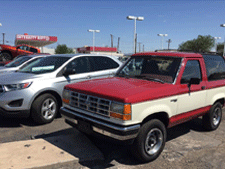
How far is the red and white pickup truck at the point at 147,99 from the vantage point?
3244 millimetres

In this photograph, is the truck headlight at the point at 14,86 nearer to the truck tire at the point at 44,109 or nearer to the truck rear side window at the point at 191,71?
the truck tire at the point at 44,109

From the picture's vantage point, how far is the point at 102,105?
3395 mm

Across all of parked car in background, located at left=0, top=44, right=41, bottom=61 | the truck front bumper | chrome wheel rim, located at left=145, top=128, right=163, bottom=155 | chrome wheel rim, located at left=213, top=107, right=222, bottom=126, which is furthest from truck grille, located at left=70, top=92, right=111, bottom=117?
parked car in background, located at left=0, top=44, right=41, bottom=61

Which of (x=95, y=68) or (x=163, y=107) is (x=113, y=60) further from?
(x=163, y=107)

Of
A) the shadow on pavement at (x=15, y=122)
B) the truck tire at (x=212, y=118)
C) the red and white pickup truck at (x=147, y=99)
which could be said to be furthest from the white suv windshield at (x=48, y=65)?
the truck tire at (x=212, y=118)

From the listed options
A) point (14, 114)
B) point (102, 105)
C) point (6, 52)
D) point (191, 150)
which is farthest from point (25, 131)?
point (6, 52)

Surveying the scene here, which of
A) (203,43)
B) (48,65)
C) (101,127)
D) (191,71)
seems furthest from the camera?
(203,43)

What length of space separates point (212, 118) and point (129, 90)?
2843 millimetres

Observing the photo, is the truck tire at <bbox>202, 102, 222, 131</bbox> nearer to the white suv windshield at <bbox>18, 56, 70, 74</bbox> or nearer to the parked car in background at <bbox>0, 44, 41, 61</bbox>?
the white suv windshield at <bbox>18, 56, 70, 74</bbox>

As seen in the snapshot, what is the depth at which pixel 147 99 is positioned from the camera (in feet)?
11.0

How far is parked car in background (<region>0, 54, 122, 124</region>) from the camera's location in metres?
4.95

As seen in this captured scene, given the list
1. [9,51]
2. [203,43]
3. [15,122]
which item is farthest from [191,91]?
[203,43]

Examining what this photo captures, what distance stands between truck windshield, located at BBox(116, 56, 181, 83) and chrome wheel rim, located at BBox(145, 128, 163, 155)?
97 centimetres

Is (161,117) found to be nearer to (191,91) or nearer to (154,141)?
(154,141)
